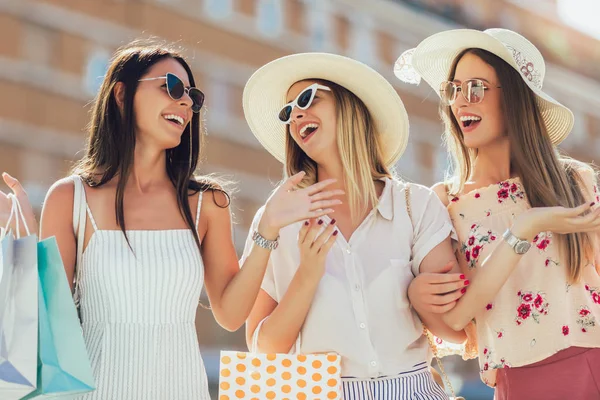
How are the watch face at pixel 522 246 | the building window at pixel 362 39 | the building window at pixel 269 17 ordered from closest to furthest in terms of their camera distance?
1. the watch face at pixel 522 246
2. the building window at pixel 269 17
3. the building window at pixel 362 39

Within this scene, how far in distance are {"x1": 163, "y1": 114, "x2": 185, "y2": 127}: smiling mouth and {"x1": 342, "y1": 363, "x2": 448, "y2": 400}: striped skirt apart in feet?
3.85

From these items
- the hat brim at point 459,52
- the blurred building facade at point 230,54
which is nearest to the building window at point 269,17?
the blurred building facade at point 230,54

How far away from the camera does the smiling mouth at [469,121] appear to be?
4211mm

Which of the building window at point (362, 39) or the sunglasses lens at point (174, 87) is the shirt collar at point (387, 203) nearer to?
the sunglasses lens at point (174, 87)

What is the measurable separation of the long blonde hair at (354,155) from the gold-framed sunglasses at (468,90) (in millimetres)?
337

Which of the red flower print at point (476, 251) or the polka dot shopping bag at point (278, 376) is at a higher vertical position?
the red flower print at point (476, 251)

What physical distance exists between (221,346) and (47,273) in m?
26.2

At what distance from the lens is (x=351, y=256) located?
12.8ft

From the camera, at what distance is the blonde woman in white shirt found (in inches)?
150

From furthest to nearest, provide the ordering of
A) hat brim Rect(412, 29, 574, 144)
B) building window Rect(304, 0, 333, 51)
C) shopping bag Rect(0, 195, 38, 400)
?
building window Rect(304, 0, 333, 51), hat brim Rect(412, 29, 574, 144), shopping bag Rect(0, 195, 38, 400)

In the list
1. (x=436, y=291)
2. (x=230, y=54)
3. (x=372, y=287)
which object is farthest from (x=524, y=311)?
(x=230, y=54)

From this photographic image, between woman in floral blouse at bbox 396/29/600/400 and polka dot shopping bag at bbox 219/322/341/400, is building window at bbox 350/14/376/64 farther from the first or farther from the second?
polka dot shopping bag at bbox 219/322/341/400

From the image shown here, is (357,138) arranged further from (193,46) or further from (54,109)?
(193,46)

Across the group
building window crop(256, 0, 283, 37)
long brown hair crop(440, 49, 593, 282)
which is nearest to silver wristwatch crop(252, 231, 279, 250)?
long brown hair crop(440, 49, 593, 282)
